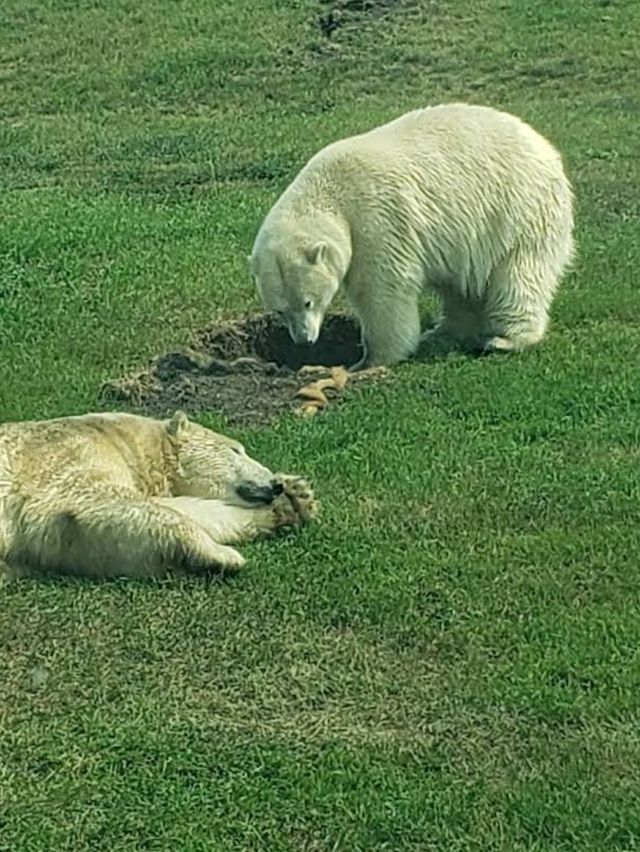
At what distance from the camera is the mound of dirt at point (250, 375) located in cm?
846

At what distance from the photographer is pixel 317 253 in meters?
8.99

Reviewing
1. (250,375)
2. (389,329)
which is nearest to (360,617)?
(250,375)

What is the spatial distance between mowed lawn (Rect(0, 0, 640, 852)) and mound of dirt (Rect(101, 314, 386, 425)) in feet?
0.65

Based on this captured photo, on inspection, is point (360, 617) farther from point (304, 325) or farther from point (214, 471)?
point (304, 325)

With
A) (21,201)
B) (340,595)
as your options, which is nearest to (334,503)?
(340,595)

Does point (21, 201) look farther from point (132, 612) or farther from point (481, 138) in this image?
point (132, 612)

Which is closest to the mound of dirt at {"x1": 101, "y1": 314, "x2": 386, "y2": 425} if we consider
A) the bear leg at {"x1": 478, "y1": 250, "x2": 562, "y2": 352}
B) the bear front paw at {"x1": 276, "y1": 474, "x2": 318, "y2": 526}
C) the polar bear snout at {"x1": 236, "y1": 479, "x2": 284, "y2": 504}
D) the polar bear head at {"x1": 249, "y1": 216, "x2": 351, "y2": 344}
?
the polar bear head at {"x1": 249, "y1": 216, "x2": 351, "y2": 344}

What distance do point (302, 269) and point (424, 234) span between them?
744 millimetres

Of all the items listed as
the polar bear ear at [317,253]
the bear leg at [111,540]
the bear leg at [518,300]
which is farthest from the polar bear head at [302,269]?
the bear leg at [111,540]

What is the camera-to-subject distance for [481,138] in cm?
966

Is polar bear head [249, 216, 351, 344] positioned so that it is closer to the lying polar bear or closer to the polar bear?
the polar bear

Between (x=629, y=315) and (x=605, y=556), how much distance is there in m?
3.73

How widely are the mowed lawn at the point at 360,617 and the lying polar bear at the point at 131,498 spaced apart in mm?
111

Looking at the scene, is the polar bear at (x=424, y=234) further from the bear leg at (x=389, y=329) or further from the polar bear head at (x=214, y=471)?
the polar bear head at (x=214, y=471)
